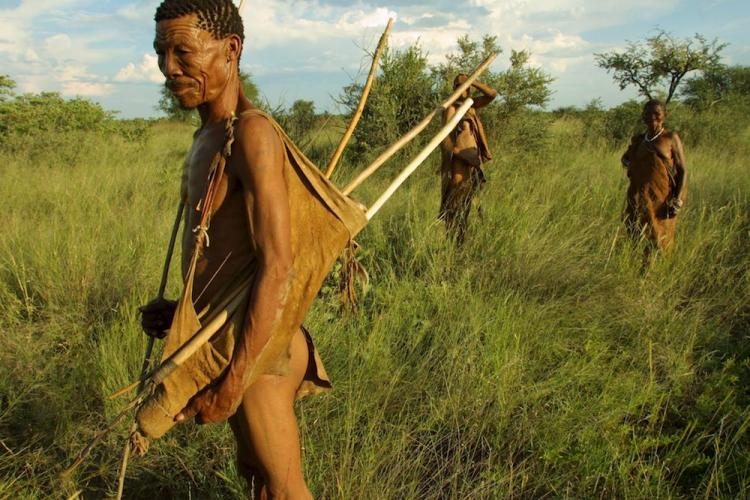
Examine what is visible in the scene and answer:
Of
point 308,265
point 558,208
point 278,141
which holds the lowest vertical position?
point 558,208

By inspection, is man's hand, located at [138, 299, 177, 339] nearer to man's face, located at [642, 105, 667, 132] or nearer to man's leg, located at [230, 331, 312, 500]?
man's leg, located at [230, 331, 312, 500]

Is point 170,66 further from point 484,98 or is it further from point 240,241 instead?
point 484,98

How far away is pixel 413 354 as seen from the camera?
9.82ft

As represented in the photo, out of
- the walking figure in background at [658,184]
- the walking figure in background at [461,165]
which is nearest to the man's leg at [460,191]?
the walking figure in background at [461,165]

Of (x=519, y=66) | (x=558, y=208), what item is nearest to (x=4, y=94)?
(x=519, y=66)

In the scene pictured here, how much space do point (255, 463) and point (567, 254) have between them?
325 cm

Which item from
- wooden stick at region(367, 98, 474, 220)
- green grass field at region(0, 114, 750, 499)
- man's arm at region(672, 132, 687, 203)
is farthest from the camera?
man's arm at region(672, 132, 687, 203)

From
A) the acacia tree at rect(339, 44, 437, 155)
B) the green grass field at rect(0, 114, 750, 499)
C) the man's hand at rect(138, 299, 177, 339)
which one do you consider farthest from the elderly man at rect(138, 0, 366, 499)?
the acacia tree at rect(339, 44, 437, 155)

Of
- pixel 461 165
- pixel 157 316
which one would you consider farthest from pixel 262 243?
pixel 461 165

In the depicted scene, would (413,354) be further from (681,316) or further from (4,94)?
(4,94)

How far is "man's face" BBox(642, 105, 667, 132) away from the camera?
4.91 m

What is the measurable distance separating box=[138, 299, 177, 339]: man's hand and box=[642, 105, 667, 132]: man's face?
457 cm

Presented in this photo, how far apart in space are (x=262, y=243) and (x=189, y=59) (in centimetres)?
43

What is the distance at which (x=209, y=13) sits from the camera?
124cm
